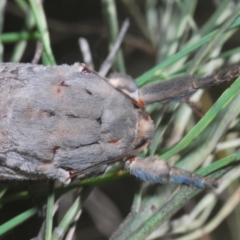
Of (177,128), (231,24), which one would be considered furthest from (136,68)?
(231,24)

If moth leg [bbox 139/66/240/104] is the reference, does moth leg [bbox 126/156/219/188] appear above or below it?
below

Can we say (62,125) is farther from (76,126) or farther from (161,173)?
(161,173)

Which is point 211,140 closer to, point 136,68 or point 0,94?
point 0,94

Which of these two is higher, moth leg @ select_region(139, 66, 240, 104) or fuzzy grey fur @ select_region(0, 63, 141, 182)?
moth leg @ select_region(139, 66, 240, 104)

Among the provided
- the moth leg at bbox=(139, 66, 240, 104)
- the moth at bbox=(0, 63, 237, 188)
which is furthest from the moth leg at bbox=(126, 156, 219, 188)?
the moth leg at bbox=(139, 66, 240, 104)

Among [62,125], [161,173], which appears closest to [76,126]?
[62,125]

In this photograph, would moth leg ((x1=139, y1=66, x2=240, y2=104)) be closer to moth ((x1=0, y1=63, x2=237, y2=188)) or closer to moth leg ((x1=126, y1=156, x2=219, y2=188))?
moth ((x1=0, y1=63, x2=237, y2=188))
